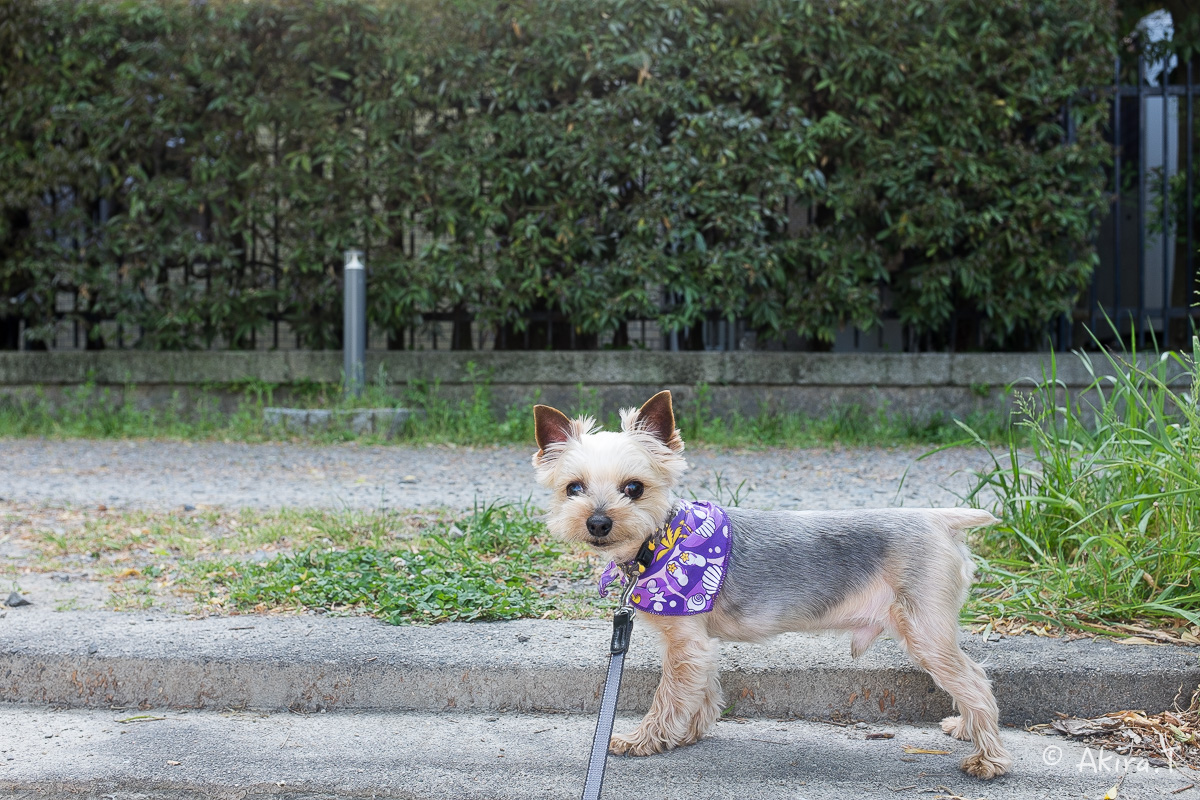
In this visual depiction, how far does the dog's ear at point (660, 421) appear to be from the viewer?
2.71 metres

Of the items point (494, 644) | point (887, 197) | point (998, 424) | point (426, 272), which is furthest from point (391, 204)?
point (494, 644)

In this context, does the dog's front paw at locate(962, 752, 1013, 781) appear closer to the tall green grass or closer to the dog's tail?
the dog's tail

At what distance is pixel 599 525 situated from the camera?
2.54m

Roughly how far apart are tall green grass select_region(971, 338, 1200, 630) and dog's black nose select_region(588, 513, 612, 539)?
5.09 ft

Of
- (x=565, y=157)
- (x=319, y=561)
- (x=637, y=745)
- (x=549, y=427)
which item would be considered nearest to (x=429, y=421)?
(x=565, y=157)

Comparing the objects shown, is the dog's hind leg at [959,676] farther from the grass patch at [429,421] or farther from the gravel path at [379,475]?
the grass patch at [429,421]

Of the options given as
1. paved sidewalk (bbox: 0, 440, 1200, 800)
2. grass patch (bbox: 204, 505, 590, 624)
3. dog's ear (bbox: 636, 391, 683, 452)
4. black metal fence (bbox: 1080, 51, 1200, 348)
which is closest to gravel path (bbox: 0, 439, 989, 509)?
grass patch (bbox: 204, 505, 590, 624)

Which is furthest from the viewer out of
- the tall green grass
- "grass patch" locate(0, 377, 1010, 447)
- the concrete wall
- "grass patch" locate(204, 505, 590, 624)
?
the concrete wall

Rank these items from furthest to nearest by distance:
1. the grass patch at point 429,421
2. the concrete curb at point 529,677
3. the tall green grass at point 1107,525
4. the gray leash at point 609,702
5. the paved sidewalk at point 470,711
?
the grass patch at point 429,421, the tall green grass at point 1107,525, the concrete curb at point 529,677, the paved sidewalk at point 470,711, the gray leash at point 609,702

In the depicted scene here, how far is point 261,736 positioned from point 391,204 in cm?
617

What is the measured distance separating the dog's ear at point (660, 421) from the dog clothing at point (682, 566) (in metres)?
0.22

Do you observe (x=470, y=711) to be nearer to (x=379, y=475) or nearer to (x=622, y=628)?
(x=622, y=628)

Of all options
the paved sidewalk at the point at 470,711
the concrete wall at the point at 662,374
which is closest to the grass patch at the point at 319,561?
the paved sidewalk at the point at 470,711

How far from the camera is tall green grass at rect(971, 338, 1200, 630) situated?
316 centimetres
